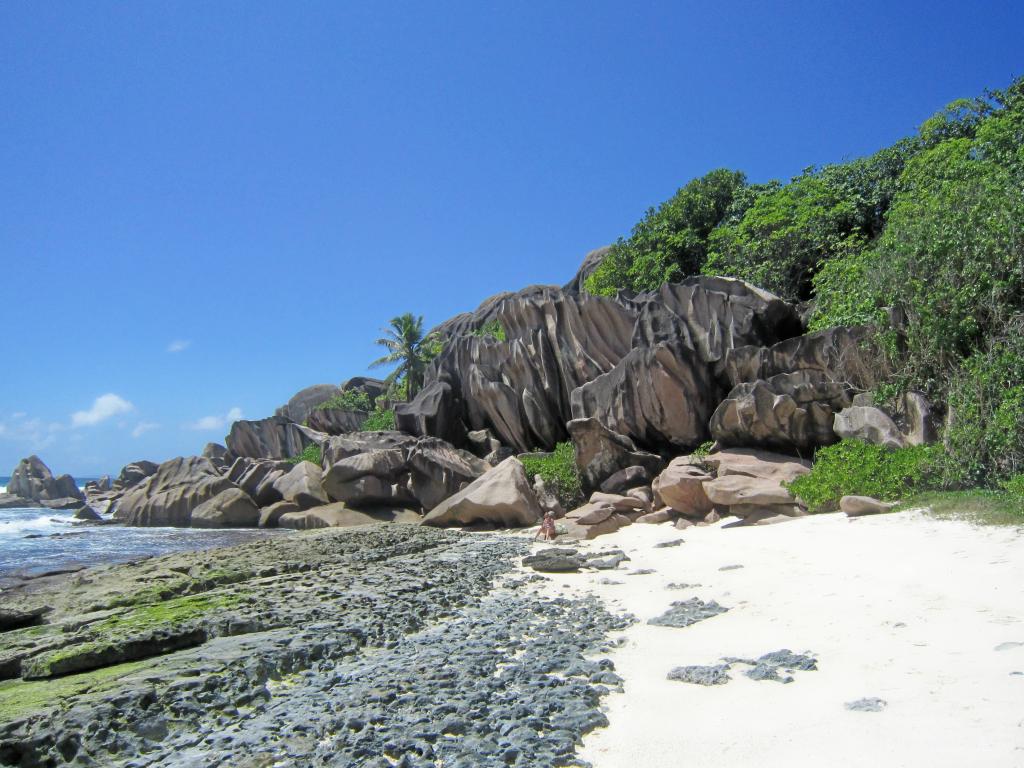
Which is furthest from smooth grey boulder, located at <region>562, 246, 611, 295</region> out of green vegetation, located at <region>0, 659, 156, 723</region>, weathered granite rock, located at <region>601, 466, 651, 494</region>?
green vegetation, located at <region>0, 659, 156, 723</region>

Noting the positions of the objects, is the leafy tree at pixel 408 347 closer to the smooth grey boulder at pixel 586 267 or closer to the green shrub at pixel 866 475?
the smooth grey boulder at pixel 586 267

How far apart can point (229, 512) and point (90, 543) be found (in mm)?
4733

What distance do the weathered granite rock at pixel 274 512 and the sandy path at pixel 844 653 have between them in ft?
57.8

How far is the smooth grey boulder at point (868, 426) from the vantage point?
1277 centimetres

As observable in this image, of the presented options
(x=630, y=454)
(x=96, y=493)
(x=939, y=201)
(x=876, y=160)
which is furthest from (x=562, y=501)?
(x=96, y=493)

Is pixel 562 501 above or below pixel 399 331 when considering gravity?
below

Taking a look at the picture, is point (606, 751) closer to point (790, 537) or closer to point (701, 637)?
point (701, 637)

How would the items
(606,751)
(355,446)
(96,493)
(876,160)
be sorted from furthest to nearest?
(96,493) < (876,160) < (355,446) < (606,751)

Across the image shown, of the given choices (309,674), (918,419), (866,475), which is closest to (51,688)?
(309,674)

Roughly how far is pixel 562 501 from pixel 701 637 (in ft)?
39.2

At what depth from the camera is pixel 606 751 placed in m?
4.18

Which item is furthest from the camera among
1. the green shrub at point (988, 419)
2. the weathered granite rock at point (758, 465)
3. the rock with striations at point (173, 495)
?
the rock with striations at point (173, 495)

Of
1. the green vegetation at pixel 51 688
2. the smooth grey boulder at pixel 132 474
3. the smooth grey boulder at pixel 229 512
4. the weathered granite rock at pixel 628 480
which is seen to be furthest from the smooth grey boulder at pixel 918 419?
the smooth grey boulder at pixel 132 474

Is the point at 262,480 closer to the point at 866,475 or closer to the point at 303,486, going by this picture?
the point at 303,486
